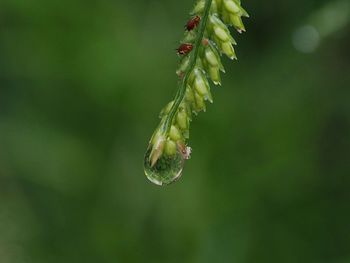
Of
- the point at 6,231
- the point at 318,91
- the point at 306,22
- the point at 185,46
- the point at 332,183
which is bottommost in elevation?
the point at 6,231

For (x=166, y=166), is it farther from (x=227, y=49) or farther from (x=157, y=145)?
(x=227, y=49)

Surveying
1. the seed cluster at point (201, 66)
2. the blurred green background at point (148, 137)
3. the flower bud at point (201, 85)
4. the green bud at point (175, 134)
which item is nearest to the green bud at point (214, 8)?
the seed cluster at point (201, 66)

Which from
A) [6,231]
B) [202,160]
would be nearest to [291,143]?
[202,160]

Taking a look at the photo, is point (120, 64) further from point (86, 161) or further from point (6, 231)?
point (6, 231)

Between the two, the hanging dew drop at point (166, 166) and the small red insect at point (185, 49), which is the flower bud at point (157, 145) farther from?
the small red insect at point (185, 49)

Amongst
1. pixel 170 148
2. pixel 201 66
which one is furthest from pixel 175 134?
pixel 201 66

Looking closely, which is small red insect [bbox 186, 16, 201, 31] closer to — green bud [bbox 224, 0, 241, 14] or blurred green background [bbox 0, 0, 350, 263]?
green bud [bbox 224, 0, 241, 14]
